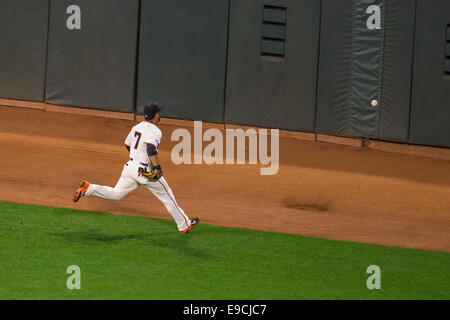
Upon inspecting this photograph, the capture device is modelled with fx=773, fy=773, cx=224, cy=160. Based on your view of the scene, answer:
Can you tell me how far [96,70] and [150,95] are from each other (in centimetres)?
134

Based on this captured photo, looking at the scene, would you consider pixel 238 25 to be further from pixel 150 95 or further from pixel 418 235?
pixel 418 235

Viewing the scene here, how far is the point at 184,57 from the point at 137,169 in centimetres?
753

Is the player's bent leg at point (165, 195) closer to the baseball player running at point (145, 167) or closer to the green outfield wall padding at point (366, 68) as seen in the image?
the baseball player running at point (145, 167)

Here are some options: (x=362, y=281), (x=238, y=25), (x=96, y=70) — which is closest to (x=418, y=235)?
(x=362, y=281)

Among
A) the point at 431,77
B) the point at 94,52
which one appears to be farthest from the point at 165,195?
the point at 431,77

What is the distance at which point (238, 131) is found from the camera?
1675cm

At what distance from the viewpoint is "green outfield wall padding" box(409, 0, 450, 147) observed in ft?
51.8

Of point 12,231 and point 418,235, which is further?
point 418,235

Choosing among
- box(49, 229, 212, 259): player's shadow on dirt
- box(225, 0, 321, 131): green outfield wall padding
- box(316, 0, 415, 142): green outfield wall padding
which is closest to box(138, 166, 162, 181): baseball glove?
box(49, 229, 212, 259): player's shadow on dirt

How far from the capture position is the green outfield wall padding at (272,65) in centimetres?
1644

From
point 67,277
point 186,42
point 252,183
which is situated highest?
point 186,42

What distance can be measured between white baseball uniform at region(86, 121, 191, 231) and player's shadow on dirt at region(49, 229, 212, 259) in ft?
0.97

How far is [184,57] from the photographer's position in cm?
1686

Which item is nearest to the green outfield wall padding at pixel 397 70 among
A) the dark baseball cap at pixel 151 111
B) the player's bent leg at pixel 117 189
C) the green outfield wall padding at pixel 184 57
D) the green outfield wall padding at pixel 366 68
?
the green outfield wall padding at pixel 366 68
